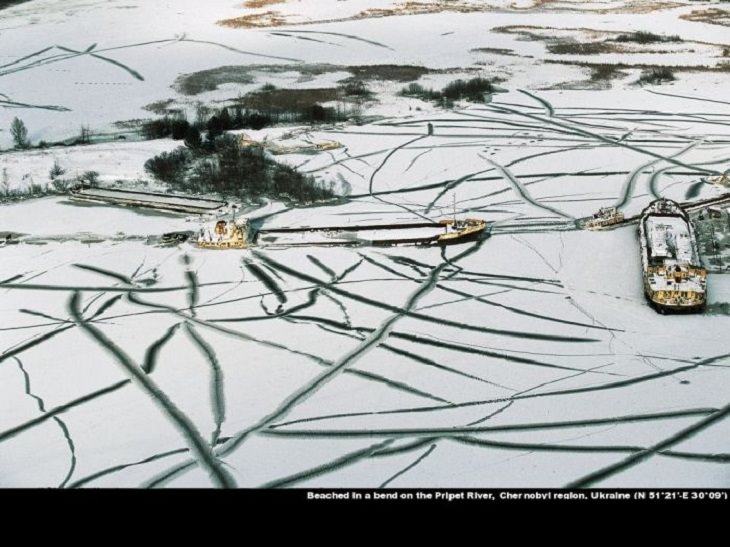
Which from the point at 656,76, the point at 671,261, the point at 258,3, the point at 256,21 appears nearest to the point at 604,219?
the point at 671,261

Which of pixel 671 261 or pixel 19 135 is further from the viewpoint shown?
pixel 19 135

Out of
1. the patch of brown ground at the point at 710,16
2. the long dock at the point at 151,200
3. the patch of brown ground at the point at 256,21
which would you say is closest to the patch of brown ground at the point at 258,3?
the patch of brown ground at the point at 256,21

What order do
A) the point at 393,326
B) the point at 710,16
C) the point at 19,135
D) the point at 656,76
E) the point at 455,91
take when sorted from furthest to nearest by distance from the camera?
the point at 710,16, the point at 656,76, the point at 455,91, the point at 19,135, the point at 393,326

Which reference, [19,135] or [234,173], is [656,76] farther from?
[19,135]

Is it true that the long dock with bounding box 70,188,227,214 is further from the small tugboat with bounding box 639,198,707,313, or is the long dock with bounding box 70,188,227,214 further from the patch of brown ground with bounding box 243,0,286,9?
the patch of brown ground with bounding box 243,0,286,9

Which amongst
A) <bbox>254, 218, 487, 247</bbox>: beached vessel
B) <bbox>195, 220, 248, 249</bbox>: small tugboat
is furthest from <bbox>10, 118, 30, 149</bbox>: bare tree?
<bbox>254, 218, 487, 247</bbox>: beached vessel

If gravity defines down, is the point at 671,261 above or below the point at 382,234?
above
